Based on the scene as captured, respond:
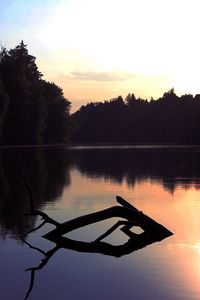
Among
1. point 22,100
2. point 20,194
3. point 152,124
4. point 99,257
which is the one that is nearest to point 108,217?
point 99,257

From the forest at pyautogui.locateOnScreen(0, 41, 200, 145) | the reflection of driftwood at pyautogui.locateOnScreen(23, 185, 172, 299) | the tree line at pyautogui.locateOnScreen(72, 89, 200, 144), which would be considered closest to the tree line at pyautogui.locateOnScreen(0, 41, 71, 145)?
the forest at pyautogui.locateOnScreen(0, 41, 200, 145)

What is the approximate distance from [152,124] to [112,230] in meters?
163

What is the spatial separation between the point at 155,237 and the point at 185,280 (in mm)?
4291

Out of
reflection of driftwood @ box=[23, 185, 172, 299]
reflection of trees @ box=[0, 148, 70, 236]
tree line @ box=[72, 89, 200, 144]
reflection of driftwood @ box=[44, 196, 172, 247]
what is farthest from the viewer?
tree line @ box=[72, 89, 200, 144]

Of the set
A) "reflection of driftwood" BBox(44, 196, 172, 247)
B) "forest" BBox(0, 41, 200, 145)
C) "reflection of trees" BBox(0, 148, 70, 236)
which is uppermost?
"forest" BBox(0, 41, 200, 145)

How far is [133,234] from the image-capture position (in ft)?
45.5

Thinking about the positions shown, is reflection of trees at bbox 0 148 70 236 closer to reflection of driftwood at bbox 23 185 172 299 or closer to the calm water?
the calm water

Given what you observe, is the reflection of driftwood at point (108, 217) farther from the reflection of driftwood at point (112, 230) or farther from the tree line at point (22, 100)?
the tree line at point (22, 100)

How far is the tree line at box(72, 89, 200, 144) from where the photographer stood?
497 ft

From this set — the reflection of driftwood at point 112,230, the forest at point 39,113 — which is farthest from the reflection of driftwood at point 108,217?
the forest at point 39,113

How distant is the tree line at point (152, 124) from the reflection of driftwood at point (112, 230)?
398ft

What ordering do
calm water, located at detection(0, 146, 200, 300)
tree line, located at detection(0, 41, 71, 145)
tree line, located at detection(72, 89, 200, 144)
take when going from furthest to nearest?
1. tree line, located at detection(72, 89, 200, 144)
2. tree line, located at detection(0, 41, 71, 145)
3. calm water, located at detection(0, 146, 200, 300)

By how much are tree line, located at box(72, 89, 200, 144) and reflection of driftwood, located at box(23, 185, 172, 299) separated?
12121 centimetres

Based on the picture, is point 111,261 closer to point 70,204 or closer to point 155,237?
point 155,237
